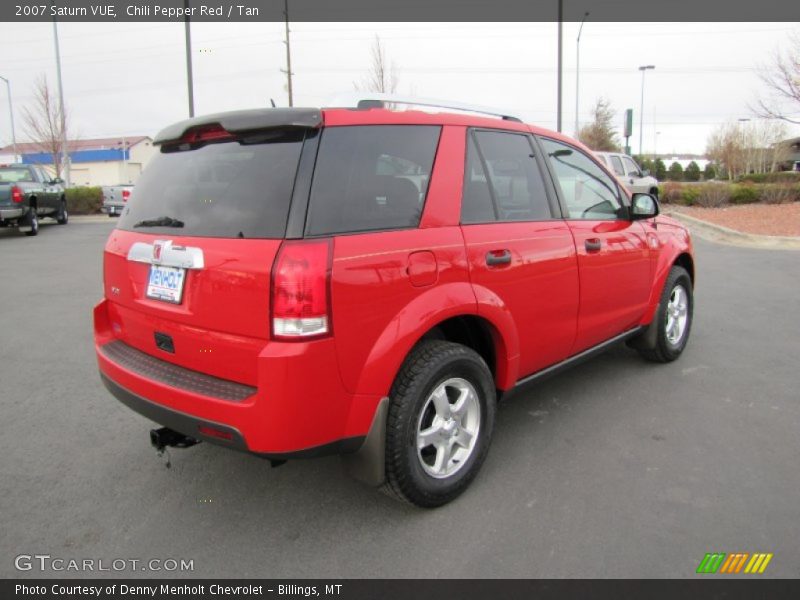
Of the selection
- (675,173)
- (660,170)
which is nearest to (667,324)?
(660,170)

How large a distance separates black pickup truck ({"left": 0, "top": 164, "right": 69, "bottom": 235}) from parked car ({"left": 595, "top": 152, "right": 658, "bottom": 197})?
1531 cm

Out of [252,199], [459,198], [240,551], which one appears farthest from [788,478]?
[252,199]

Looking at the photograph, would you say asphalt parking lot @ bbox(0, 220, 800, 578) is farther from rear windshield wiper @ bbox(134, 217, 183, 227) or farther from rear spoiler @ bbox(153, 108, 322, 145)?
rear spoiler @ bbox(153, 108, 322, 145)

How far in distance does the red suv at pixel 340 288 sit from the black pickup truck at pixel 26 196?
1457cm

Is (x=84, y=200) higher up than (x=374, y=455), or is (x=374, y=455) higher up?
(x=84, y=200)

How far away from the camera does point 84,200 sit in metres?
24.6

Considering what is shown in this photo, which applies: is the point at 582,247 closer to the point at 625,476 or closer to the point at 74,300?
the point at 625,476

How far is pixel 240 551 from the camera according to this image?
2.50 meters

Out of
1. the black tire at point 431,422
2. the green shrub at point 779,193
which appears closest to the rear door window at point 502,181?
the black tire at point 431,422

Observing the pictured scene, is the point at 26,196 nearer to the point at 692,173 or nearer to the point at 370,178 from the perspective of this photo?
the point at 370,178

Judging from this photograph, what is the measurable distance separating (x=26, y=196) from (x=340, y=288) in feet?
54.6

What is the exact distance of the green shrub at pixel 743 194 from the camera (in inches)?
761

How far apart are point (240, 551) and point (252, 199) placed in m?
1.50

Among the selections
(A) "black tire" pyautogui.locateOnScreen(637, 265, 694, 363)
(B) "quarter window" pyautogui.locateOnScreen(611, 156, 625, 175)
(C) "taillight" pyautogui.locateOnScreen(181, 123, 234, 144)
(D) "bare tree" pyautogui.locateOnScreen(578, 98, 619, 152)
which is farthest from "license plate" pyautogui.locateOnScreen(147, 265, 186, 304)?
(D) "bare tree" pyautogui.locateOnScreen(578, 98, 619, 152)
